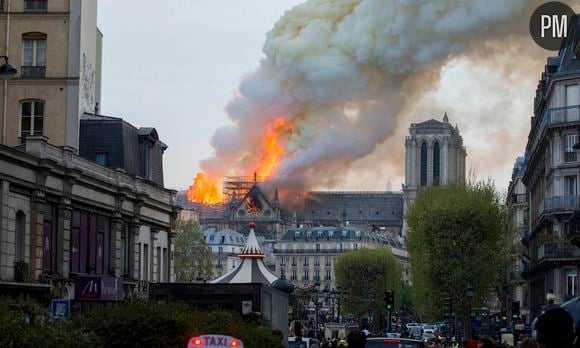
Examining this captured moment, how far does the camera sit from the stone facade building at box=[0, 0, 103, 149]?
55.8m

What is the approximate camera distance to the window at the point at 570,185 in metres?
75.8

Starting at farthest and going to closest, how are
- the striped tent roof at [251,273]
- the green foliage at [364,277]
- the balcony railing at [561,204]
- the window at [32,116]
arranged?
1. the green foliage at [364,277]
2. the balcony railing at [561,204]
3. the striped tent roof at [251,273]
4. the window at [32,116]

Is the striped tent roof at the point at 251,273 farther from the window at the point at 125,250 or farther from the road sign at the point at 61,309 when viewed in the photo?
the road sign at the point at 61,309

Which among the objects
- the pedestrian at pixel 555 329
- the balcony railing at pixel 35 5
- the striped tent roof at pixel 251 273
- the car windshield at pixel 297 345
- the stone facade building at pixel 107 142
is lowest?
the car windshield at pixel 297 345

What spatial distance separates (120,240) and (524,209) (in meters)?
75.6

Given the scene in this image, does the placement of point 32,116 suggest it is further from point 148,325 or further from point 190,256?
point 190,256

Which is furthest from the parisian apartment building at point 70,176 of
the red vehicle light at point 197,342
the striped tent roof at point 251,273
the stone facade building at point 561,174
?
the red vehicle light at point 197,342

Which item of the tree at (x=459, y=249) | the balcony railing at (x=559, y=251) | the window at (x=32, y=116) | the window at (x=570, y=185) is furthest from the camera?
the tree at (x=459, y=249)

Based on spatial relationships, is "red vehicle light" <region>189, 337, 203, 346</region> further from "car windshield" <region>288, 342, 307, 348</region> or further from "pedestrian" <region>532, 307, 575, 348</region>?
"car windshield" <region>288, 342, 307, 348</region>

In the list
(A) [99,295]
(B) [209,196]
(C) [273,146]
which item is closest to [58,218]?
(A) [99,295]

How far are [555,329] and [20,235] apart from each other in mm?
35359

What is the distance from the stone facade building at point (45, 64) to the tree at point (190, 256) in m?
100

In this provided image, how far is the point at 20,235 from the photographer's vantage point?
44.6 meters

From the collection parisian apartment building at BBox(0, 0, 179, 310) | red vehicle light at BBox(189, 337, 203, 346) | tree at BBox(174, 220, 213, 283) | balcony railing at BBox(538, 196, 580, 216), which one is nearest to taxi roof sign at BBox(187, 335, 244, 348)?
red vehicle light at BBox(189, 337, 203, 346)
